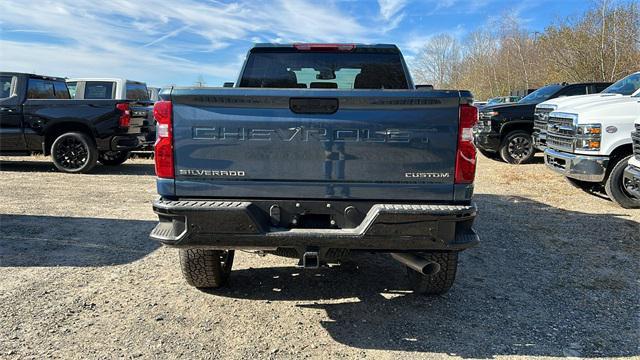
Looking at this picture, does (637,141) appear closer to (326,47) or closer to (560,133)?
(560,133)

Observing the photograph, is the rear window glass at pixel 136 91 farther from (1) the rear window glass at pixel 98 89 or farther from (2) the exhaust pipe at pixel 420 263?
(2) the exhaust pipe at pixel 420 263

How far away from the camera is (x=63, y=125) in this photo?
9.72m

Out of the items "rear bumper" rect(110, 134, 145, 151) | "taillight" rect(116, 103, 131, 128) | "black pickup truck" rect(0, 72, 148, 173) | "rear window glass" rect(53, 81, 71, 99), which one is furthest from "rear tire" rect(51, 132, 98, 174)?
"rear window glass" rect(53, 81, 71, 99)

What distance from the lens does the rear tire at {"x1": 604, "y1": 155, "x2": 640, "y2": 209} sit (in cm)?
687

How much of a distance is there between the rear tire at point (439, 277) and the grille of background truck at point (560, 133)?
4.88m

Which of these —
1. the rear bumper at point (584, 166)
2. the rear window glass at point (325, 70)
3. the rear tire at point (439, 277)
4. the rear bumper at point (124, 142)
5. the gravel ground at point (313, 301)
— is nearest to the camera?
the gravel ground at point (313, 301)

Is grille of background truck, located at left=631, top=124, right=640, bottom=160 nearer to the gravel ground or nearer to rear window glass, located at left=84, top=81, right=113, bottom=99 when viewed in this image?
the gravel ground

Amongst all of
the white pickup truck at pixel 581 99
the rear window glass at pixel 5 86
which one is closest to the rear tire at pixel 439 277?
the white pickup truck at pixel 581 99

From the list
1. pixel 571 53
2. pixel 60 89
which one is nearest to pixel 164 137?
pixel 60 89

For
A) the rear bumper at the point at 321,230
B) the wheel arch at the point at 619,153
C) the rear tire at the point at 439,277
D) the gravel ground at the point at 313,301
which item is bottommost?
the gravel ground at the point at 313,301

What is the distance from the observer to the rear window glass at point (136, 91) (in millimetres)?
12047

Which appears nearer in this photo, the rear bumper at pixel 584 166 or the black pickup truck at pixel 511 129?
the rear bumper at pixel 584 166

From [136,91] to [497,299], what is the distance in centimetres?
1116

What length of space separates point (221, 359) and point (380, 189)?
57.9 inches
